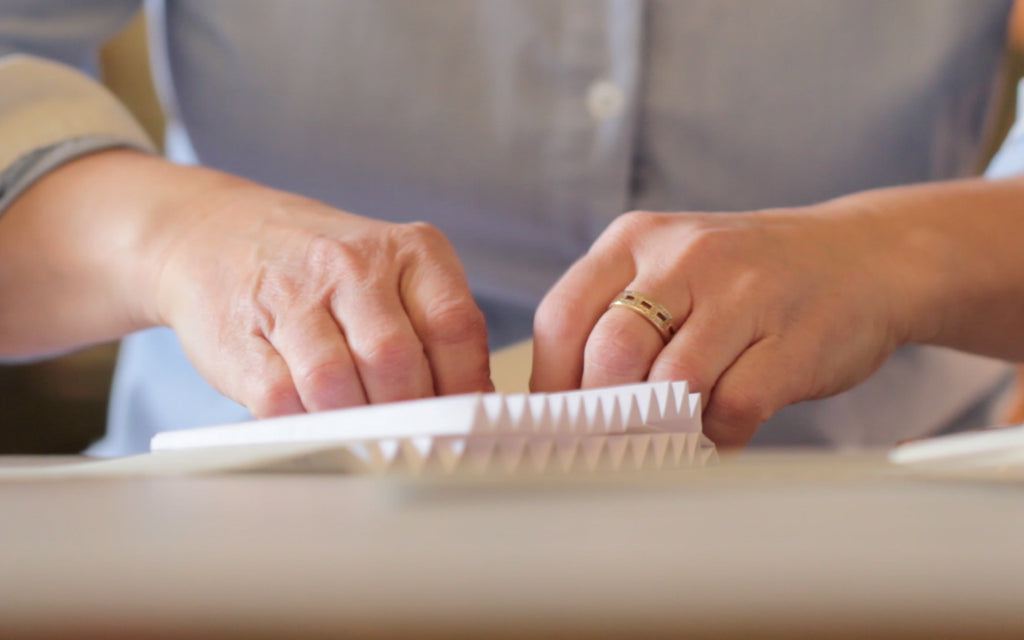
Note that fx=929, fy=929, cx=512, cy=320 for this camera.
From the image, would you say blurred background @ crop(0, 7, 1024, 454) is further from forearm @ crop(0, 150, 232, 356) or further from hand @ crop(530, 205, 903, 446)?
hand @ crop(530, 205, 903, 446)

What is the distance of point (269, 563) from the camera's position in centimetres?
10

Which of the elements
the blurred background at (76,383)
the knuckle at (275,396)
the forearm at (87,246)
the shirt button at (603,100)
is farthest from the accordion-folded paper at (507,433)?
the blurred background at (76,383)

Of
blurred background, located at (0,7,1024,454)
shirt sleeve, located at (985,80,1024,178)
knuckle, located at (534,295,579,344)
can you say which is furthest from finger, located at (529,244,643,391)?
blurred background, located at (0,7,1024,454)

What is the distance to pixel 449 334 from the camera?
1.14 feet

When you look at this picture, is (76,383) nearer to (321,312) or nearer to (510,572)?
(321,312)

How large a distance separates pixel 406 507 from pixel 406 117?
52 cm

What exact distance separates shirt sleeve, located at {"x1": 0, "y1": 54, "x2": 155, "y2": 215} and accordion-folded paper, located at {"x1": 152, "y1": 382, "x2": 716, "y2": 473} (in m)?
0.27

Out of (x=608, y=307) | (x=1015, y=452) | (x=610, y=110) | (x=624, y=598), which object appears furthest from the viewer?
(x=610, y=110)

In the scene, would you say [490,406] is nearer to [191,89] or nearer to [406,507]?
[406,507]

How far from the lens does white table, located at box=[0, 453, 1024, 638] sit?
0.09 metres

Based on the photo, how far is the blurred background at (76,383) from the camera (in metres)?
1.17

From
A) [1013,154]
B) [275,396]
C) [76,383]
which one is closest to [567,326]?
[275,396]

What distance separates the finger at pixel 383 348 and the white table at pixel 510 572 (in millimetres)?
216

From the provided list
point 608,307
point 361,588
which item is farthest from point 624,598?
point 608,307
